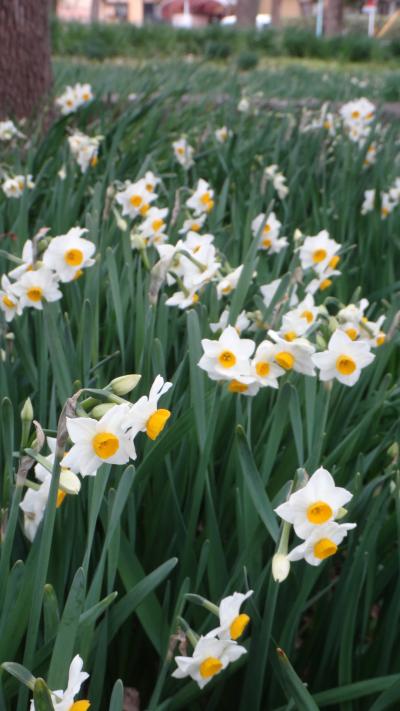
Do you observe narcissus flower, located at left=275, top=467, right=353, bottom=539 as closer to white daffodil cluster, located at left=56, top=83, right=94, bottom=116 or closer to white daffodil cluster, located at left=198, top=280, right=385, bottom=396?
white daffodil cluster, located at left=198, top=280, right=385, bottom=396

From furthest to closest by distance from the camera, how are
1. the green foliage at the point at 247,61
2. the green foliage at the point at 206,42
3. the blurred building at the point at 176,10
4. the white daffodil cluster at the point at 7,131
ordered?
the blurred building at the point at 176,10
the green foliage at the point at 206,42
the green foliage at the point at 247,61
the white daffodil cluster at the point at 7,131

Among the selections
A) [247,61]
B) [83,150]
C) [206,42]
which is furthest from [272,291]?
[206,42]

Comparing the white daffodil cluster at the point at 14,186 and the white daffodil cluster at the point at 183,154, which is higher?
the white daffodil cluster at the point at 183,154

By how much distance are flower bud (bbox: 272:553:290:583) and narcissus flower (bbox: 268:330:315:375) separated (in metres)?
0.27

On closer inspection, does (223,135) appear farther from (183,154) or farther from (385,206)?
(385,206)

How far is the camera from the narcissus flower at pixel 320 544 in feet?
2.37

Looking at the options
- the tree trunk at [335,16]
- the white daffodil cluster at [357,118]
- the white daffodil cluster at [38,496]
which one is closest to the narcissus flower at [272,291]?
the white daffodil cluster at [38,496]

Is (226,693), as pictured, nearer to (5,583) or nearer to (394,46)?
(5,583)

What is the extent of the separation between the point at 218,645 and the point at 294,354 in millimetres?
355

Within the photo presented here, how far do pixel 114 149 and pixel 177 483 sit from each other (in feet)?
4.96

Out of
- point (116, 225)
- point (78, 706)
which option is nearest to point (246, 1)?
point (116, 225)

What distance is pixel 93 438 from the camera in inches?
26.9

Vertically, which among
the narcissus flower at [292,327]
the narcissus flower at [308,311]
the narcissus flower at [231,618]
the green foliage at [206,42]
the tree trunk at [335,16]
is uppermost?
the tree trunk at [335,16]

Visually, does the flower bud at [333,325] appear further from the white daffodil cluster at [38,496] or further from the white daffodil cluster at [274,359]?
the white daffodil cluster at [38,496]
